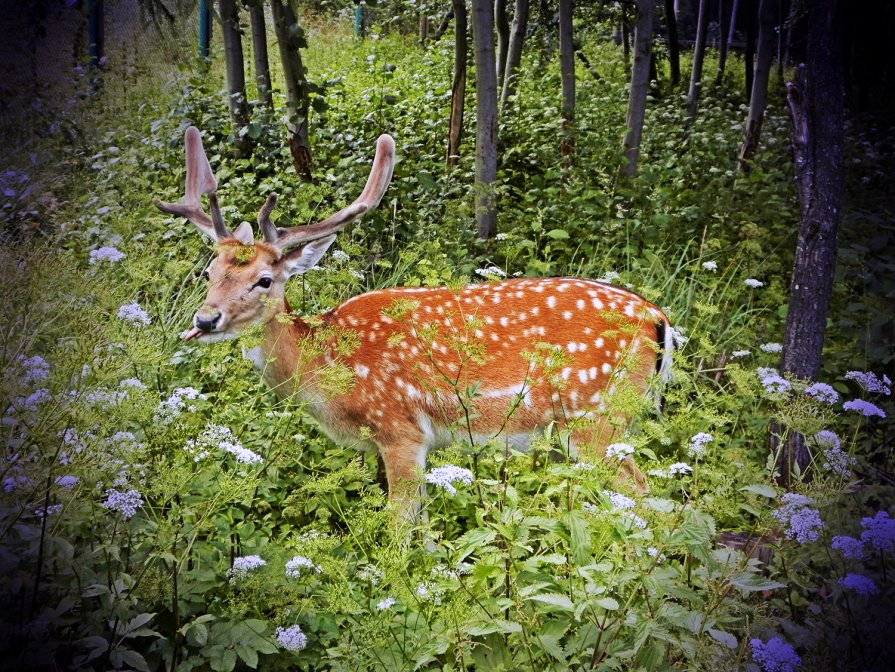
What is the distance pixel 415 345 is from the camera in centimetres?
269

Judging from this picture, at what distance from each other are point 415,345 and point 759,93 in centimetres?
410

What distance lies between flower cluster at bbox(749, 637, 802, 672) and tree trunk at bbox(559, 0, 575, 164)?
4.01 m

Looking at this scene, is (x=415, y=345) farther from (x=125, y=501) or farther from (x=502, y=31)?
(x=502, y=31)

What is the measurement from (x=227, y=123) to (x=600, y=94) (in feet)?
15.2

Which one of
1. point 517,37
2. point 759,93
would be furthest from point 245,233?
point 517,37

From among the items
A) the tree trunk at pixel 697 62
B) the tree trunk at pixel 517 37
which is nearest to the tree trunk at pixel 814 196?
the tree trunk at pixel 517 37

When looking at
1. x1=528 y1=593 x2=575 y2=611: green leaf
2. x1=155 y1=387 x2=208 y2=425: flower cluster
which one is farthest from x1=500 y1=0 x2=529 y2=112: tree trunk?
x1=528 y1=593 x2=575 y2=611: green leaf

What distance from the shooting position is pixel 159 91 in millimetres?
3021

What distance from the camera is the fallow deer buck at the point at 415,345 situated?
101 inches

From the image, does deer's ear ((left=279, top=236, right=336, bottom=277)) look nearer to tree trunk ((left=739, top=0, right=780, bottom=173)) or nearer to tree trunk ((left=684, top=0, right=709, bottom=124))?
tree trunk ((left=739, top=0, right=780, bottom=173))

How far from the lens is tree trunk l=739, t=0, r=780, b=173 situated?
5.44 m

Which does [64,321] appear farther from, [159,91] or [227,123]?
[227,123]

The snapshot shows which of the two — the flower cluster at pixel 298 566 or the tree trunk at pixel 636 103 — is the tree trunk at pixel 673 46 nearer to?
the tree trunk at pixel 636 103

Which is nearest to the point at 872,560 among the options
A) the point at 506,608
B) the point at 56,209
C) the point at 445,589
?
the point at 506,608
